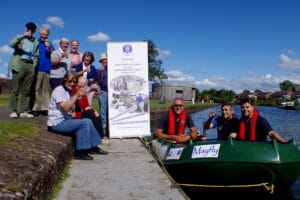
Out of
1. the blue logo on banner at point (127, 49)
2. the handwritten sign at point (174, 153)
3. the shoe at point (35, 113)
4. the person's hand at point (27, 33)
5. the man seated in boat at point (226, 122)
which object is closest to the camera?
the handwritten sign at point (174, 153)

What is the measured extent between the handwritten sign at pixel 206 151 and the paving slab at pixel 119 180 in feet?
2.42

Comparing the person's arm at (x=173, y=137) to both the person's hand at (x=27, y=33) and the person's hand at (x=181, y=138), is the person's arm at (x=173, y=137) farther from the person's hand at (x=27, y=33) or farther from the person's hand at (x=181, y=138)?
the person's hand at (x=27, y=33)

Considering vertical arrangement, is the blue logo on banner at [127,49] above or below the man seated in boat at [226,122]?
above

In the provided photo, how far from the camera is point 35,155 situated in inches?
195

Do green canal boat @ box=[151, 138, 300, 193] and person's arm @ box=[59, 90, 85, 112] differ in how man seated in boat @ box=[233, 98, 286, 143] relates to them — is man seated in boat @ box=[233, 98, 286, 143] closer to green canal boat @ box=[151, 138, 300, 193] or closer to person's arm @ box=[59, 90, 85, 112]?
→ green canal boat @ box=[151, 138, 300, 193]

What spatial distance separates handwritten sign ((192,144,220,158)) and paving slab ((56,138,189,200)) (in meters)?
0.74

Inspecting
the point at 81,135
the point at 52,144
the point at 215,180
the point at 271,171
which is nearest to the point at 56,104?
the point at 81,135

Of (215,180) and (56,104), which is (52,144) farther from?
(215,180)

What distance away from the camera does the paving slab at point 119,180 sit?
5094 millimetres

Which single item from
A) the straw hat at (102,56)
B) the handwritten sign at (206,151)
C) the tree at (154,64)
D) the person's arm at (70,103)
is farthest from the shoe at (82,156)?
the tree at (154,64)

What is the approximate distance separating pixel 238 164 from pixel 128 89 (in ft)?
15.1

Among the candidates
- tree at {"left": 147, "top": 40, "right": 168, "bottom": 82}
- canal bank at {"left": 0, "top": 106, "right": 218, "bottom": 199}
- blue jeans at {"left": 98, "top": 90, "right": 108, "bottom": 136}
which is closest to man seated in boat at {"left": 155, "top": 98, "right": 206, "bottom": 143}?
canal bank at {"left": 0, "top": 106, "right": 218, "bottom": 199}

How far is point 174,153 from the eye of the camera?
7680 millimetres

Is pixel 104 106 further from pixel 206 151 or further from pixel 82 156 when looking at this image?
pixel 206 151
